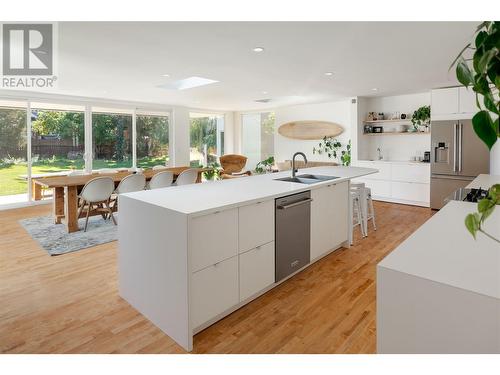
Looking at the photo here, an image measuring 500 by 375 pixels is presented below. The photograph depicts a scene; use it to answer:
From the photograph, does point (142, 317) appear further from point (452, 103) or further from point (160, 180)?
point (452, 103)

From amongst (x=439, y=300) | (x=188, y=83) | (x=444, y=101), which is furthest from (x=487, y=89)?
(x=444, y=101)

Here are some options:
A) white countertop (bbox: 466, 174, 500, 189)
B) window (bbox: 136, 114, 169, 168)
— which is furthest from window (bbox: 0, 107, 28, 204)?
white countertop (bbox: 466, 174, 500, 189)

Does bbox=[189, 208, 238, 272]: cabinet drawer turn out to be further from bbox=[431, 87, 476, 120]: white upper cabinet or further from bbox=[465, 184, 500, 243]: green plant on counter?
bbox=[431, 87, 476, 120]: white upper cabinet

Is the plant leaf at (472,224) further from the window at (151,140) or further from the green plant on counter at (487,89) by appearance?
the window at (151,140)

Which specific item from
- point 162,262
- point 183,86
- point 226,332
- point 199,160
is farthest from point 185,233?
point 199,160

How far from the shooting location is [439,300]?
100 cm

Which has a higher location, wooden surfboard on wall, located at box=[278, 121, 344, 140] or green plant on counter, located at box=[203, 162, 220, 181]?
wooden surfboard on wall, located at box=[278, 121, 344, 140]

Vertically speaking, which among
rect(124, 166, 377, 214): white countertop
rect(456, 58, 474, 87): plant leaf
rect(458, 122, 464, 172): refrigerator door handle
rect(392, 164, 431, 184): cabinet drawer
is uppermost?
rect(458, 122, 464, 172): refrigerator door handle

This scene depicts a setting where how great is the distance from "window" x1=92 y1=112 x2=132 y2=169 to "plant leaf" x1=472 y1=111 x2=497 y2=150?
8.01 m

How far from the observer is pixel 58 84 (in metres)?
5.52

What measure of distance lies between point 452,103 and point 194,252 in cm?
569

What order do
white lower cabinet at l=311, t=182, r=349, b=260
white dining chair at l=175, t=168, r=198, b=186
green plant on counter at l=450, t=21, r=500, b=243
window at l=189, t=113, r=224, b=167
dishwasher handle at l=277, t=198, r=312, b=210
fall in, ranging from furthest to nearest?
window at l=189, t=113, r=224, b=167
white dining chair at l=175, t=168, r=198, b=186
white lower cabinet at l=311, t=182, r=349, b=260
dishwasher handle at l=277, t=198, r=312, b=210
green plant on counter at l=450, t=21, r=500, b=243

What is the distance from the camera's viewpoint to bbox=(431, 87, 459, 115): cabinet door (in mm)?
5723
